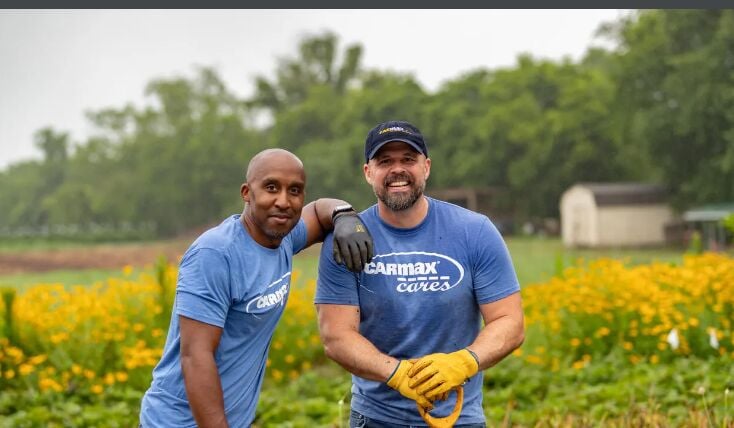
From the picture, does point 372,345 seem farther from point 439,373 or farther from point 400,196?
point 400,196

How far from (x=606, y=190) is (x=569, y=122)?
6091 millimetres

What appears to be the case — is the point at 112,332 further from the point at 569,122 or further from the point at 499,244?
the point at 569,122

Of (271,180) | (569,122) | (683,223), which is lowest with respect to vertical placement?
(683,223)

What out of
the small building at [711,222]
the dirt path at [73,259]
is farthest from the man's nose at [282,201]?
the small building at [711,222]

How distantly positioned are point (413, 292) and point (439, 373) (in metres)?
0.33

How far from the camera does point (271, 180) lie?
274cm

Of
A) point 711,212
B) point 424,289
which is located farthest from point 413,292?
point 711,212

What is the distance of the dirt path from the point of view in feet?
103

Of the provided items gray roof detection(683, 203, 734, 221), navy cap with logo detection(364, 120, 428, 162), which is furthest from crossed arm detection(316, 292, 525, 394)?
gray roof detection(683, 203, 734, 221)

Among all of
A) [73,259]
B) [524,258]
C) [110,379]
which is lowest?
[524,258]

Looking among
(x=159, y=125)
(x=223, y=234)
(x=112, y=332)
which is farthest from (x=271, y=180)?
→ (x=159, y=125)

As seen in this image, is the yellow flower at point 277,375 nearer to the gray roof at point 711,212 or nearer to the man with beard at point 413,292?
the man with beard at point 413,292

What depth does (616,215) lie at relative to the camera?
3297 cm

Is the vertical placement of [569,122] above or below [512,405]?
above
